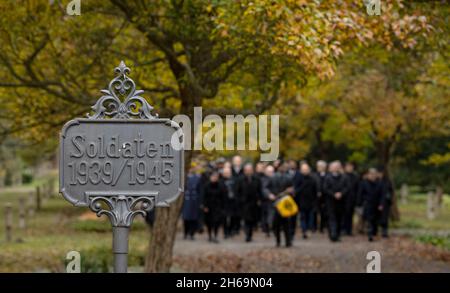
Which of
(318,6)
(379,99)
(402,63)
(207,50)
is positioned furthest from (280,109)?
(379,99)

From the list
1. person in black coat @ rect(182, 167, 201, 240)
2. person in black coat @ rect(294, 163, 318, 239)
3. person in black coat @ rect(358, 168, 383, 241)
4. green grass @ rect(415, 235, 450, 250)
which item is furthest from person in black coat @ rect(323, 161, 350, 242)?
person in black coat @ rect(182, 167, 201, 240)

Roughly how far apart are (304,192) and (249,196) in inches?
→ 62.8

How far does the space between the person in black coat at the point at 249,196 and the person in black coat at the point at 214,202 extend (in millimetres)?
482

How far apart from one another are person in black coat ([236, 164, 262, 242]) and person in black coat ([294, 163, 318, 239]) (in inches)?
41.1

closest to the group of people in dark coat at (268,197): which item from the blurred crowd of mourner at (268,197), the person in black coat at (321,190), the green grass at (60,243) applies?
the blurred crowd of mourner at (268,197)

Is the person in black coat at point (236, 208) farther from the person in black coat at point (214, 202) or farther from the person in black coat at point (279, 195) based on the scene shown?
the person in black coat at point (279, 195)

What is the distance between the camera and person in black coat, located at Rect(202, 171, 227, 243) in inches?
963

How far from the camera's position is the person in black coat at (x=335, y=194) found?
2447 centimetres

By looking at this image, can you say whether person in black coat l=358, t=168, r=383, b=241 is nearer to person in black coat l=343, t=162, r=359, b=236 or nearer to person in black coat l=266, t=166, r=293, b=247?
person in black coat l=343, t=162, r=359, b=236

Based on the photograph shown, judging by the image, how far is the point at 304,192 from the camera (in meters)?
25.3

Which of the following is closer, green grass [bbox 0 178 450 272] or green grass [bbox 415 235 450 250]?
green grass [bbox 0 178 450 272]

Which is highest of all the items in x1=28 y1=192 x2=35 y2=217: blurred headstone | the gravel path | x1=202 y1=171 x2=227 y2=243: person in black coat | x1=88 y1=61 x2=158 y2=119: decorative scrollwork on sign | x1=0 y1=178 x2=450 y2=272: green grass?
x1=88 y1=61 x2=158 y2=119: decorative scrollwork on sign
